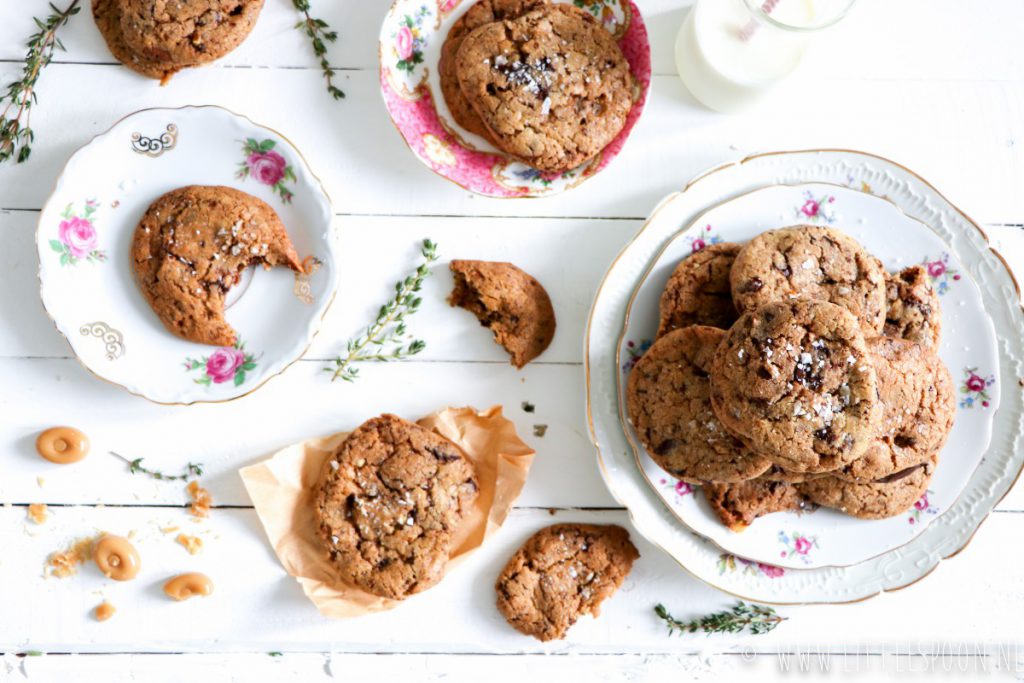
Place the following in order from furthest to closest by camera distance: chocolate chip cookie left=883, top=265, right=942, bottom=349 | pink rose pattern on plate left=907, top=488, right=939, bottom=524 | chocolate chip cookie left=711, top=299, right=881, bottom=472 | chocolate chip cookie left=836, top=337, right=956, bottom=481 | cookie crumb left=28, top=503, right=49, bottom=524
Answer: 1. cookie crumb left=28, top=503, right=49, bottom=524
2. pink rose pattern on plate left=907, top=488, right=939, bottom=524
3. chocolate chip cookie left=883, top=265, right=942, bottom=349
4. chocolate chip cookie left=836, top=337, right=956, bottom=481
5. chocolate chip cookie left=711, top=299, right=881, bottom=472

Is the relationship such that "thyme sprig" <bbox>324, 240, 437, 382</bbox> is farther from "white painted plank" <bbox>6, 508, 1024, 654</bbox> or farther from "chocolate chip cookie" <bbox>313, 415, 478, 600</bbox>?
"white painted plank" <bbox>6, 508, 1024, 654</bbox>

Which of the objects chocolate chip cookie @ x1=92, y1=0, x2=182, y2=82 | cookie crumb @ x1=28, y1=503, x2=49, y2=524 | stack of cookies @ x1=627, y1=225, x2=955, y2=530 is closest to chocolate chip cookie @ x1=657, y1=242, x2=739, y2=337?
stack of cookies @ x1=627, y1=225, x2=955, y2=530

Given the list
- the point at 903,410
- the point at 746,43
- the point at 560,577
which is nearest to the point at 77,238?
the point at 560,577

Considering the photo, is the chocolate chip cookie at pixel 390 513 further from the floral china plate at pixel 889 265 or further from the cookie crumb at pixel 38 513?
the cookie crumb at pixel 38 513

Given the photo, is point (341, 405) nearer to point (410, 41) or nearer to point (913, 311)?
point (410, 41)

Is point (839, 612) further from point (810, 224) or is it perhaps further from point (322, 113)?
point (322, 113)

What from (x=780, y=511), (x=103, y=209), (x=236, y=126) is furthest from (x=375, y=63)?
(x=780, y=511)

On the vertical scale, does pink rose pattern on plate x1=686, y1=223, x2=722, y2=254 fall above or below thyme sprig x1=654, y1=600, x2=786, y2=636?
above
